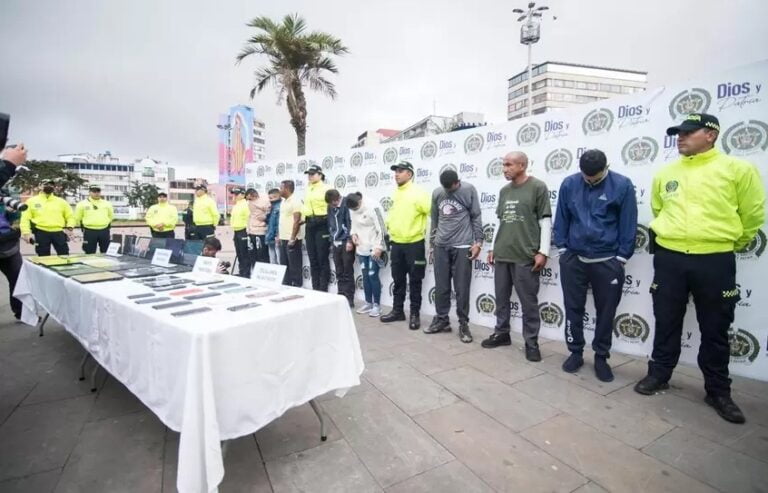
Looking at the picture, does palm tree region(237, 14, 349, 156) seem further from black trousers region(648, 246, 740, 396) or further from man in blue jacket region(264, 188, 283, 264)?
black trousers region(648, 246, 740, 396)

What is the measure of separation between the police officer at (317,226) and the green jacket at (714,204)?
13.7 feet

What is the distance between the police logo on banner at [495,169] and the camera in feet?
13.5

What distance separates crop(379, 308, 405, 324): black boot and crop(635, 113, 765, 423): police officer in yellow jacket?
274 centimetres

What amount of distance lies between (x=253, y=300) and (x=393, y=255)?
2.63 meters

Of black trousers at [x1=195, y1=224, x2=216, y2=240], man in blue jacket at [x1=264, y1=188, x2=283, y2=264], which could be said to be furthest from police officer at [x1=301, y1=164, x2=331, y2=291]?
black trousers at [x1=195, y1=224, x2=216, y2=240]

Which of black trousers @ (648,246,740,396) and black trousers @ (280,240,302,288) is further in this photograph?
black trousers @ (280,240,302,288)

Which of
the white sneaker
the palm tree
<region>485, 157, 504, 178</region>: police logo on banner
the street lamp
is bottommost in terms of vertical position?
the white sneaker

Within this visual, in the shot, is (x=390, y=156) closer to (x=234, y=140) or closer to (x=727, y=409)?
(x=727, y=409)

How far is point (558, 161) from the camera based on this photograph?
3.69 metres

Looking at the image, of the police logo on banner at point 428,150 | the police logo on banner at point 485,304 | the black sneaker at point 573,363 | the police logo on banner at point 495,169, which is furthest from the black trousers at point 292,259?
the black sneaker at point 573,363

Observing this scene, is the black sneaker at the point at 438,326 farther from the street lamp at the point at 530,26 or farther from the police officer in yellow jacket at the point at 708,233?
the street lamp at the point at 530,26

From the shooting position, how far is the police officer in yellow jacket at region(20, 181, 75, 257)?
6254 mm

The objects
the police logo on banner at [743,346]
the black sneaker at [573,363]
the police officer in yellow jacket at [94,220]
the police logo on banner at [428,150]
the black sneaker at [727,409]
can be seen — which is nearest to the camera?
the black sneaker at [727,409]

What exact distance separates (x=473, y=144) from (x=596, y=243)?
1967 mm
